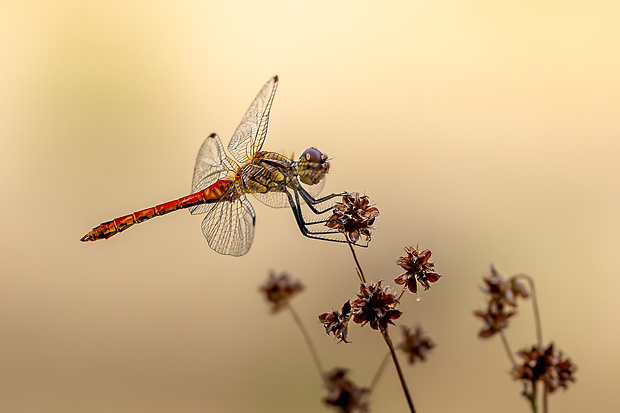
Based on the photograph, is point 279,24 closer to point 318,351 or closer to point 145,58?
point 145,58

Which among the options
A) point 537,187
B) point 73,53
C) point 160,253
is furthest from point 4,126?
point 537,187

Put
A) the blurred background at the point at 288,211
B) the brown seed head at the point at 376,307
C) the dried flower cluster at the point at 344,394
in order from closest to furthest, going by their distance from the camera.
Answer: the dried flower cluster at the point at 344,394, the brown seed head at the point at 376,307, the blurred background at the point at 288,211

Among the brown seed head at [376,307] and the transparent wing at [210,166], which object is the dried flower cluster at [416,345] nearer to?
the brown seed head at [376,307]

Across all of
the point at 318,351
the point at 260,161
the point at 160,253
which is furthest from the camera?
the point at 160,253

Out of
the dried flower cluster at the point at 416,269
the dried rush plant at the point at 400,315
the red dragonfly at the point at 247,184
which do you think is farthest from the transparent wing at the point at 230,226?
the dried flower cluster at the point at 416,269

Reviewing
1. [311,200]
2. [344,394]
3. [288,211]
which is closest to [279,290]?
[344,394]

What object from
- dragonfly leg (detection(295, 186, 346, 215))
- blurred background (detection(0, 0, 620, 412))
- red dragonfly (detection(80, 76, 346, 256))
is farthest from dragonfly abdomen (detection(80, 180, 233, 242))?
blurred background (detection(0, 0, 620, 412))

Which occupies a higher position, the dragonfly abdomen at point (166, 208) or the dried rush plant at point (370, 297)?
the dragonfly abdomen at point (166, 208)
